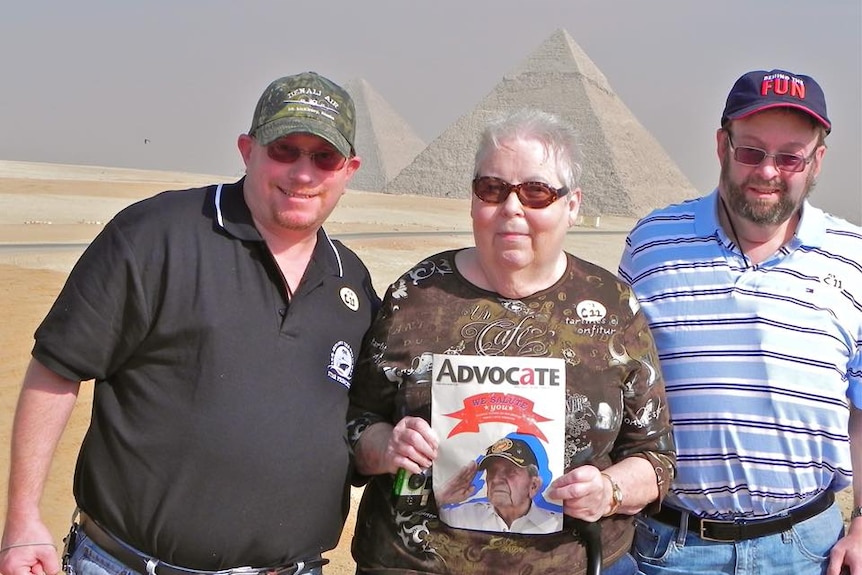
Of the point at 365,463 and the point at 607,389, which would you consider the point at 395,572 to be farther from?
the point at 607,389

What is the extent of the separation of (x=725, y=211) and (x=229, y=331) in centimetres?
162

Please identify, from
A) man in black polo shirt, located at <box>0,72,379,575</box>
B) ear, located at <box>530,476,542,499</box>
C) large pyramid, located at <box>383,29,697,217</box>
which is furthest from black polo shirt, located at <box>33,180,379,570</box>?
large pyramid, located at <box>383,29,697,217</box>

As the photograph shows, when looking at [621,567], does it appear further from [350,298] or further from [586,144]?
[586,144]

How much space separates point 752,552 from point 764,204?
1059 mm

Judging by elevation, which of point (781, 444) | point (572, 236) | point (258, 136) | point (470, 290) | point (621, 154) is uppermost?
point (621, 154)

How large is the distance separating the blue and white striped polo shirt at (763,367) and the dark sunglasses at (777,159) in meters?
0.16

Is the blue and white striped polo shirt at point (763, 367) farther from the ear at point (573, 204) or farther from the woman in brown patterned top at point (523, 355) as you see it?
the ear at point (573, 204)

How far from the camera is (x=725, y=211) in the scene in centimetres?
288

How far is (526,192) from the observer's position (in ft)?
7.94

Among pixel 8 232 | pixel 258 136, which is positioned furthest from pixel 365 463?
pixel 8 232

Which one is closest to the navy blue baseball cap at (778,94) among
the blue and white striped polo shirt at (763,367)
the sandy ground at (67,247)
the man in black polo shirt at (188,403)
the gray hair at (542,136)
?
the blue and white striped polo shirt at (763,367)

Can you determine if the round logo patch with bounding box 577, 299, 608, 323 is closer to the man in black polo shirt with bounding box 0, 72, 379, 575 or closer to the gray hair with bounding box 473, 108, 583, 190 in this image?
the gray hair with bounding box 473, 108, 583, 190

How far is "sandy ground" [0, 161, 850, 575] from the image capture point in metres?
5.50

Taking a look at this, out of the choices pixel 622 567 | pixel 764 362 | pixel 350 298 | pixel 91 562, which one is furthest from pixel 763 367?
pixel 91 562
